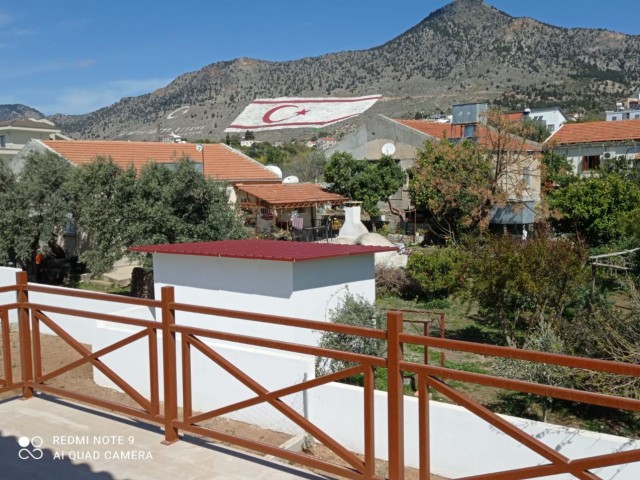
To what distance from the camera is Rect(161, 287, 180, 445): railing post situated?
17.3 feet

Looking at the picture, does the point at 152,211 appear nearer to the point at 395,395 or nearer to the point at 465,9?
the point at 395,395

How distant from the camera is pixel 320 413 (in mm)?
8500

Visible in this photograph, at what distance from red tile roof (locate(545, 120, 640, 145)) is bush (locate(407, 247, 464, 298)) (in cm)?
2570

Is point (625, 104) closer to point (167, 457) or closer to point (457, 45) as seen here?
point (457, 45)

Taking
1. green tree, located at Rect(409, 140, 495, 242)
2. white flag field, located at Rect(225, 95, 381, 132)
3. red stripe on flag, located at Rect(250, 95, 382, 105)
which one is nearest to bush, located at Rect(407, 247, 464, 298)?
green tree, located at Rect(409, 140, 495, 242)

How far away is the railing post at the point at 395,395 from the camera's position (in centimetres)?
400

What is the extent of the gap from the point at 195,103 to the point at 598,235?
329 ft

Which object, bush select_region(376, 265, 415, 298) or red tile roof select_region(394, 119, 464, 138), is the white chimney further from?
red tile roof select_region(394, 119, 464, 138)

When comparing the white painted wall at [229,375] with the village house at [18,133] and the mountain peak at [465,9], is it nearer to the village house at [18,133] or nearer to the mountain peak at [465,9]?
the village house at [18,133]

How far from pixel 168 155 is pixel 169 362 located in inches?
1103

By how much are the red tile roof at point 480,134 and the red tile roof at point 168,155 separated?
9.31 m

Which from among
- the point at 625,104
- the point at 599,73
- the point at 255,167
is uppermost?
the point at 599,73

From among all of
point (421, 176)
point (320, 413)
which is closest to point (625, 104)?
point (421, 176)

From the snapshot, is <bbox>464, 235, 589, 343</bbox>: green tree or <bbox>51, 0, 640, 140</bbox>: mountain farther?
<bbox>51, 0, 640, 140</bbox>: mountain
